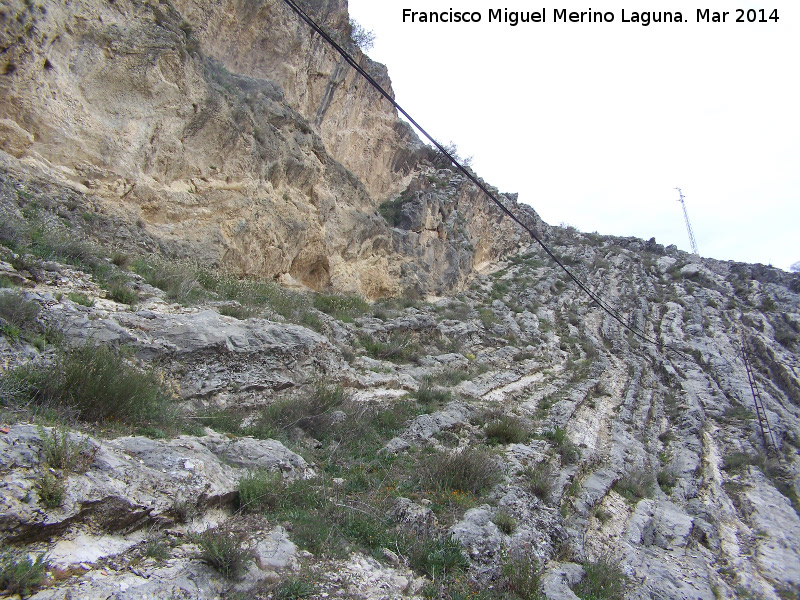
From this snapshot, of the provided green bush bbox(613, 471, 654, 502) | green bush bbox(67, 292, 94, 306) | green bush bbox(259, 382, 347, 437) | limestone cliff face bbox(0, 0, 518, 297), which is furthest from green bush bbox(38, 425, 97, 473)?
green bush bbox(613, 471, 654, 502)

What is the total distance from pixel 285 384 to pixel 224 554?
359 centimetres

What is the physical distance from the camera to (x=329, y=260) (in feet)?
42.7

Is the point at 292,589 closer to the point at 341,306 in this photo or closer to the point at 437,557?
the point at 437,557

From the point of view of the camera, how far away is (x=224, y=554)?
10.5 feet

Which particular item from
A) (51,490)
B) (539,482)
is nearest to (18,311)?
(51,490)

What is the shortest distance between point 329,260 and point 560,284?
48.3 feet

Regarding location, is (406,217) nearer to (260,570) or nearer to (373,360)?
(373,360)

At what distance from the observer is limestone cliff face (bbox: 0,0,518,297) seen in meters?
7.74

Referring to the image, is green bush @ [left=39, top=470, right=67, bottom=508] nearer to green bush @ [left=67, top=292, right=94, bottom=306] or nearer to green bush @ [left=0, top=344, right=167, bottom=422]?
green bush @ [left=0, top=344, right=167, bottom=422]

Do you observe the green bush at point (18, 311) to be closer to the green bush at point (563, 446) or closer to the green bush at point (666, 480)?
the green bush at point (563, 446)

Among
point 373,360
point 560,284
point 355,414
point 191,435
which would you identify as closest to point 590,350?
point 560,284

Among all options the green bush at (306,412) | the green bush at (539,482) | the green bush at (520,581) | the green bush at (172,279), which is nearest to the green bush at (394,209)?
the green bush at (172,279)

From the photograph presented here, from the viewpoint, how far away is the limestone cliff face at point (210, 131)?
774 centimetres

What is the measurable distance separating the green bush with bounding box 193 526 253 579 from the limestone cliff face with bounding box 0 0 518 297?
268 inches
